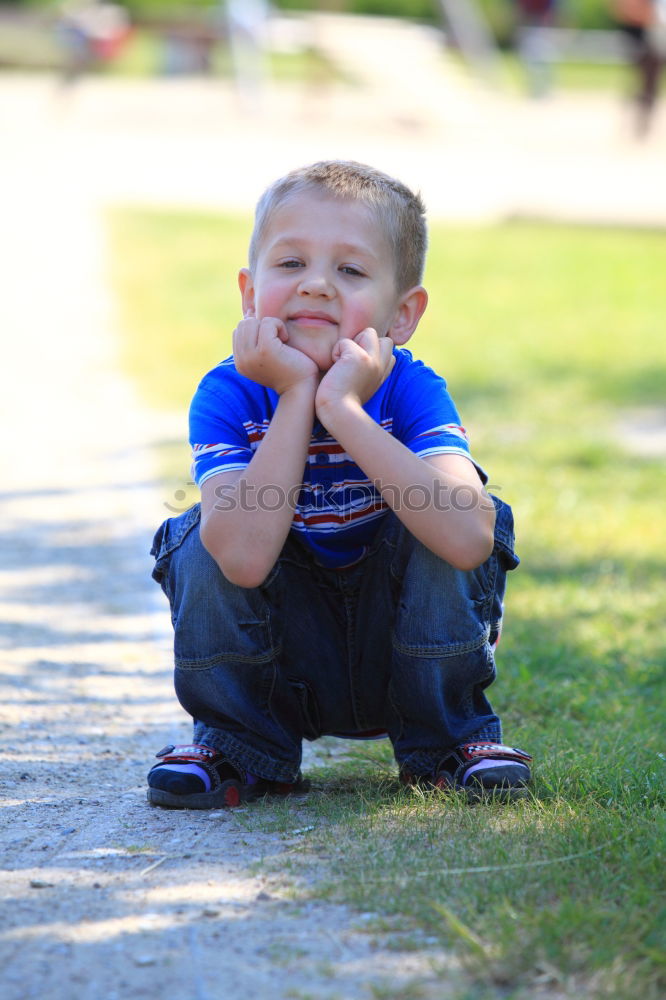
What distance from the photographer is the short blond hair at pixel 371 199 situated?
281 cm

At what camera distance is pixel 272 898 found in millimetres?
2219

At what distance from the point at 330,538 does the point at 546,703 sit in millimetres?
937

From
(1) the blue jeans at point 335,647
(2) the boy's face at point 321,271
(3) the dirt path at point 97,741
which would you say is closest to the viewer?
(3) the dirt path at point 97,741

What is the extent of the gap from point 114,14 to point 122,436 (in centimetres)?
2899

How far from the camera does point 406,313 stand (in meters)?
2.94

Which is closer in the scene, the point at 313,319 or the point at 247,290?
the point at 313,319

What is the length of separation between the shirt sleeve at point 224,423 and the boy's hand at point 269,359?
111mm

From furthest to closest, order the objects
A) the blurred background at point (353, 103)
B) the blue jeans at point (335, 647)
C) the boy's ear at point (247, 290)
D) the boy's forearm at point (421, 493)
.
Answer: the blurred background at point (353, 103) → the boy's ear at point (247, 290) → the blue jeans at point (335, 647) → the boy's forearm at point (421, 493)

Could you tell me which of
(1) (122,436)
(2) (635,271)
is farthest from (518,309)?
(1) (122,436)

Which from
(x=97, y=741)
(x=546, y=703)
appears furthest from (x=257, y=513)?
(x=546, y=703)

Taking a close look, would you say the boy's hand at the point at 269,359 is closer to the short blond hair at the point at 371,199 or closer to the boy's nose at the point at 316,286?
the boy's nose at the point at 316,286

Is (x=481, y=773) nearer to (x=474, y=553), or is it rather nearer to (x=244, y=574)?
(x=474, y=553)

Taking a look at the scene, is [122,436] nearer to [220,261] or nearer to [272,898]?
[272,898]

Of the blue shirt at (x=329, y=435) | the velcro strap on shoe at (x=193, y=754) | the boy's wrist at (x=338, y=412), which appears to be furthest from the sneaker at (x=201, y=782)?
the boy's wrist at (x=338, y=412)
